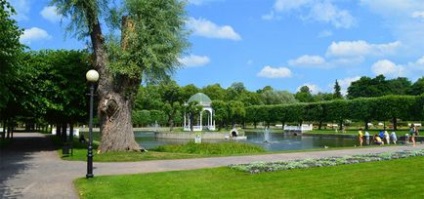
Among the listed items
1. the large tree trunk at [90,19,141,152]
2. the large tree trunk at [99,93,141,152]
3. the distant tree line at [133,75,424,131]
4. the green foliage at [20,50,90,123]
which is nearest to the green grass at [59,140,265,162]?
the large tree trunk at [99,93,141,152]

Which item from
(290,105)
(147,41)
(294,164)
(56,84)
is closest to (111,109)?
(147,41)

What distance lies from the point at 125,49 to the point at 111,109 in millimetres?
3415

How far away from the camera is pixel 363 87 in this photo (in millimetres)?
125750

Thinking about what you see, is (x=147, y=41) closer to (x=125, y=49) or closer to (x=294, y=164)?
(x=125, y=49)

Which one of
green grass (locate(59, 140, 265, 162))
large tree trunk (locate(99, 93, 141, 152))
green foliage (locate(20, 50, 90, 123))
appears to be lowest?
green grass (locate(59, 140, 265, 162))

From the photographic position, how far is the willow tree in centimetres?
2425

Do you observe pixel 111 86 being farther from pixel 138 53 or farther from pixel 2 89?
pixel 2 89

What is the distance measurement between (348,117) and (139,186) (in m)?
66.8

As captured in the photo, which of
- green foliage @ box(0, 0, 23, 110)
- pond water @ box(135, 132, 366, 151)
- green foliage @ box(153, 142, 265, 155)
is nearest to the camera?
green foliage @ box(0, 0, 23, 110)

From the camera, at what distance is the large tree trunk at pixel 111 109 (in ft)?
80.8

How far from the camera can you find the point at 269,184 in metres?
12.5

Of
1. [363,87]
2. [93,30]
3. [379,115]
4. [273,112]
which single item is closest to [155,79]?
[93,30]

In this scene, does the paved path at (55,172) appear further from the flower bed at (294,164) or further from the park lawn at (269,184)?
the flower bed at (294,164)

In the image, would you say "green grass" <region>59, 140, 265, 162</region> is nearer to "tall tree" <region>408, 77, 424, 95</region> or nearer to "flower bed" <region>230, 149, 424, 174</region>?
"flower bed" <region>230, 149, 424, 174</region>
